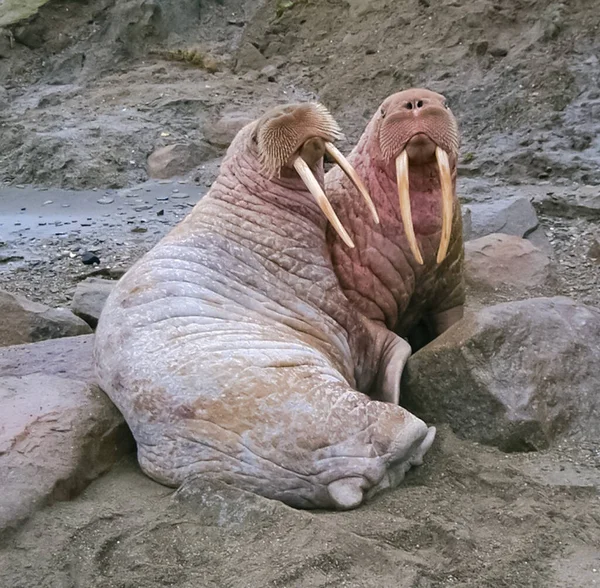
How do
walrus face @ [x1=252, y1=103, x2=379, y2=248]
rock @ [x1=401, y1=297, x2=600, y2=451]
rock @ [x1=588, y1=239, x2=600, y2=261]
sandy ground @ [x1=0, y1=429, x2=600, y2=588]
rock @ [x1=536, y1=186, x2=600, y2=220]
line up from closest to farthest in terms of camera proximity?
sandy ground @ [x1=0, y1=429, x2=600, y2=588] → rock @ [x1=401, y1=297, x2=600, y2=451] → walrus face @ [x1=252, y1=103, x2=379, y2=248] → rock @ [x1=588, y1=239, x2=600, y2=261] → rock @ [x1=536, y1=186, x2=600, y2=220]

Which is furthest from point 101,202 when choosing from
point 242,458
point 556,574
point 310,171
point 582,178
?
point 556,574

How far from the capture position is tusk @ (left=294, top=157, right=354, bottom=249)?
360 cm

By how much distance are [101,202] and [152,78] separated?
3.47 m

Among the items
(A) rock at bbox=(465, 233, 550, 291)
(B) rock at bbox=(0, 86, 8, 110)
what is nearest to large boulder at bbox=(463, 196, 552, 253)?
(A) rock at bbox=(465, 233, 550, 291)

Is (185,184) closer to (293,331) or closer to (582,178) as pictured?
(582,178)

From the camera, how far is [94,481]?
3.30 m

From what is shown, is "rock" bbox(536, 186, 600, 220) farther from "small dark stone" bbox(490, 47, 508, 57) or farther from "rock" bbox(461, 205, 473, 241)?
"small dark stone" bbox(490, 47, 508, 57)

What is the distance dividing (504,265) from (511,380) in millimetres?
1422

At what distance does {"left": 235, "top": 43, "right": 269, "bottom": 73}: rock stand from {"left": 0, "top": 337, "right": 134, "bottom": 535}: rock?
8.52 meters

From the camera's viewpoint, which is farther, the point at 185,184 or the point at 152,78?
the point at 152,78

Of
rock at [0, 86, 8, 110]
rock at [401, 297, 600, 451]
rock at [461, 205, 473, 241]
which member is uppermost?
rock at [401, 297, 600, 451]

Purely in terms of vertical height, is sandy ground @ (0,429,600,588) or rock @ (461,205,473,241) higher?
sandy ground @ (0,429,600,588)

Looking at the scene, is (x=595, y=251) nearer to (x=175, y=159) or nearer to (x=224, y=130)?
(x=175, y=159)

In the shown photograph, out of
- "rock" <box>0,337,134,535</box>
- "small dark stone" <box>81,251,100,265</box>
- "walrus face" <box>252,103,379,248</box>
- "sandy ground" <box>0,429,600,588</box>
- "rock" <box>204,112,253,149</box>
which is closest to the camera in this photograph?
"sandy ground" <box>0,429,600,588</box>
